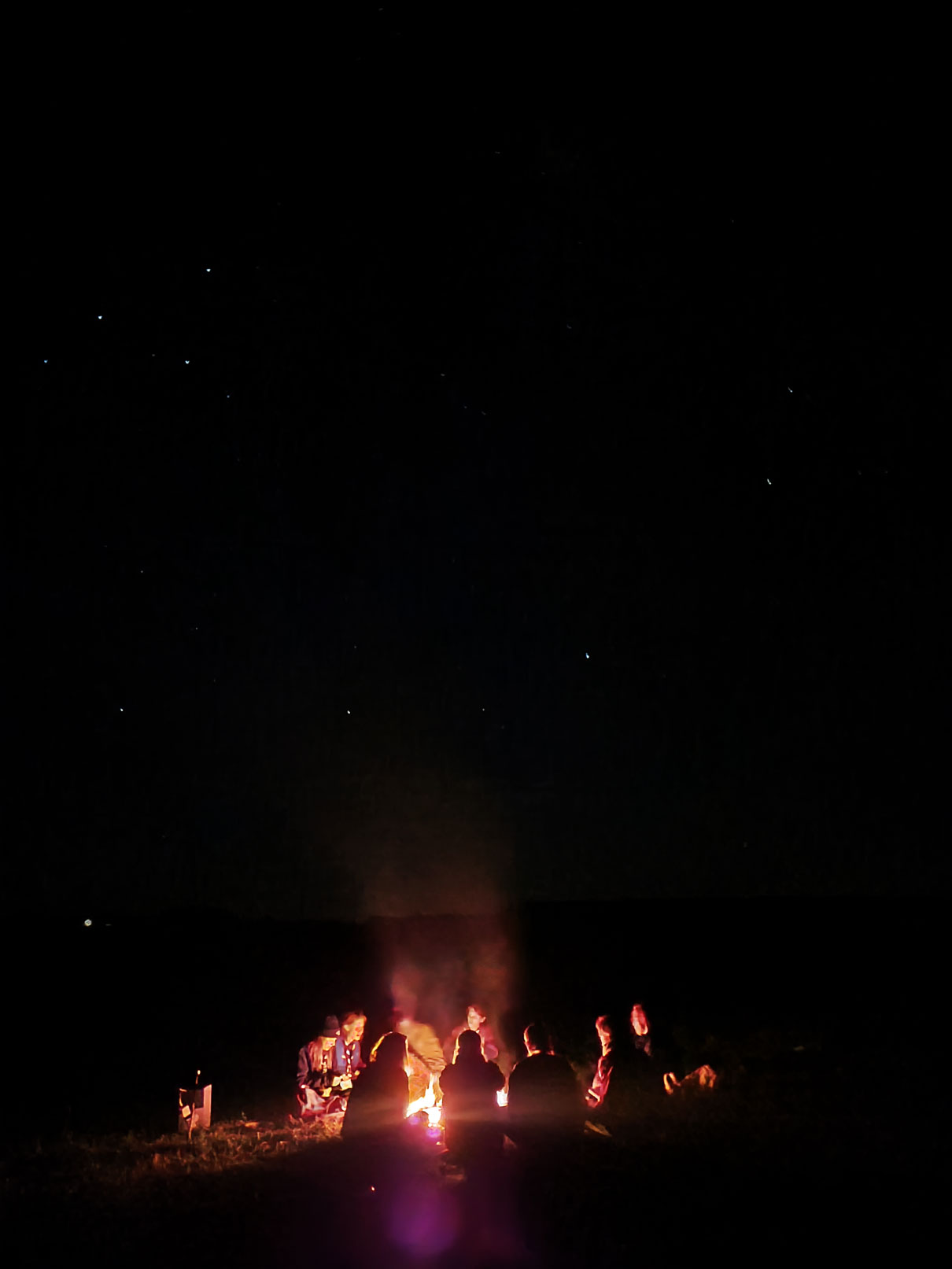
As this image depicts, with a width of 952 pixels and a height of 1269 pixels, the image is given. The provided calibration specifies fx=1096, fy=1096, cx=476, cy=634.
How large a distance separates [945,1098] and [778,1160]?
4.20 m

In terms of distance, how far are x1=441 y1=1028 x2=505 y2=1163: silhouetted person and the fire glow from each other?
142 mm

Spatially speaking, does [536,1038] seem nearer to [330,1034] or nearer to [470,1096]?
[470,1096]

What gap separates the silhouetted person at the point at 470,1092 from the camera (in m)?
9.19

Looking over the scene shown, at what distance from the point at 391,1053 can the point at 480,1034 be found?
3200mm

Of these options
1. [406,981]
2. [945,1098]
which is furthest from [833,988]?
[945,1098]

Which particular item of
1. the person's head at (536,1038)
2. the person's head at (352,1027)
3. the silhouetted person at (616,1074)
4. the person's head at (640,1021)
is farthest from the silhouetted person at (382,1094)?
the person's head at (640,1021)

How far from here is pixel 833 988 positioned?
25.3 meters

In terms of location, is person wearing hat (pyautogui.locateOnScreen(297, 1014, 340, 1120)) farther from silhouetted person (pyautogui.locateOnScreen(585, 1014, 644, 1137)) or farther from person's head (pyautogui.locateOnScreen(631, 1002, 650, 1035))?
person's head (pyautogui.locateOnScreen(631, 1002, 650, 1035))

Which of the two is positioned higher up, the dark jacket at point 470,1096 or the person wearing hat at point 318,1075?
the person wearing hat at point 318,1075

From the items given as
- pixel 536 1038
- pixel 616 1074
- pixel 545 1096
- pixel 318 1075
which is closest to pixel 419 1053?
pixel 318 1075

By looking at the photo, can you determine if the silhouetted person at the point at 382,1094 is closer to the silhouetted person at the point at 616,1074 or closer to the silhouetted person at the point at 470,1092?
the silhouetted person at the point at 470,1092

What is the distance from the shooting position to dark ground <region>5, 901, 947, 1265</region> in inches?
273

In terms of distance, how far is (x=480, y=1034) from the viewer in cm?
1329

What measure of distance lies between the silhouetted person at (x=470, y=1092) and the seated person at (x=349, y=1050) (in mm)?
2746
